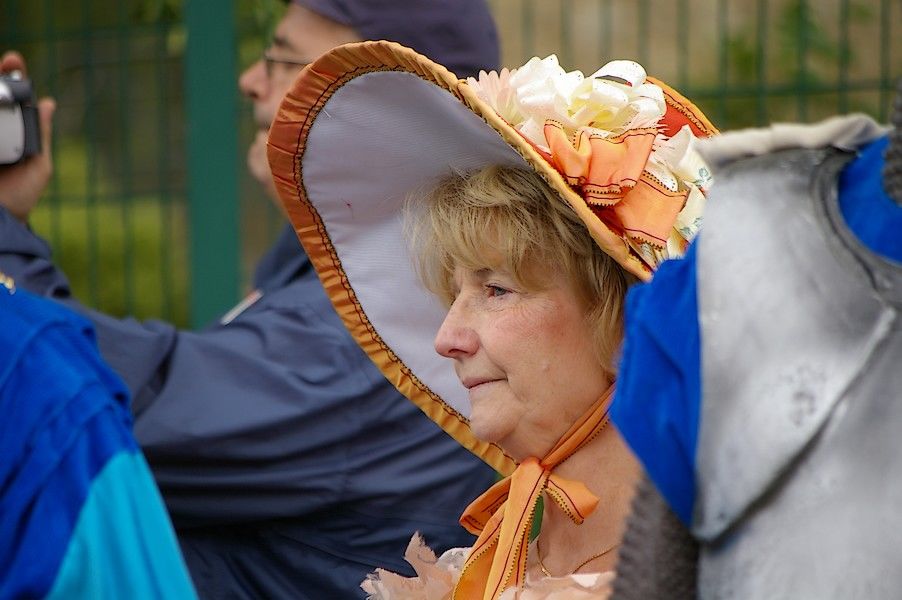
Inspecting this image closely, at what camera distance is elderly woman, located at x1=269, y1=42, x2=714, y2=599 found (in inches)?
73.6

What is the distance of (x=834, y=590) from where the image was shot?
43.0 inches

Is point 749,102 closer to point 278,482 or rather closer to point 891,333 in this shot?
point 278,482

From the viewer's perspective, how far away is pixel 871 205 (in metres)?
1.15

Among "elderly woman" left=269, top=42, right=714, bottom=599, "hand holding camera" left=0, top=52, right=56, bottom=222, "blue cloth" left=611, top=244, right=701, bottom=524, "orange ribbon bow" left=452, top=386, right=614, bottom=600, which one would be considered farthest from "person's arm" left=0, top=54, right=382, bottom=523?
"blue cloth" left=611, top=244, right=701, bottom=524

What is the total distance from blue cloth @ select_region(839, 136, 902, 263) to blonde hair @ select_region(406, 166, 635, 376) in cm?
78

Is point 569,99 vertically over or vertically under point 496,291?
over

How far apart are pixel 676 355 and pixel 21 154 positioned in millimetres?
2214

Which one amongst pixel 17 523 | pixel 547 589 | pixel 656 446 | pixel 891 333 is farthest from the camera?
pixel 547 589

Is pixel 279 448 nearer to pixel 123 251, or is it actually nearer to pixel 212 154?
pixel 212 154

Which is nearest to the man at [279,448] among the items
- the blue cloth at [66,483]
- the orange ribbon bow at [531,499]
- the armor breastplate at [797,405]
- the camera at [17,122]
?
the camera at [17,122]

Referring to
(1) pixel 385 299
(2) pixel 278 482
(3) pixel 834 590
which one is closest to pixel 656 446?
(3) pixel 834 590

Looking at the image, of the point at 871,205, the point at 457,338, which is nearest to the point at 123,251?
the point at 457,338

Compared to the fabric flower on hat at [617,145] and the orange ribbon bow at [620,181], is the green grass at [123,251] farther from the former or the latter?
the orange ribbon bow at [620,181]

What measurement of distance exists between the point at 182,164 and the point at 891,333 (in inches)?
154
